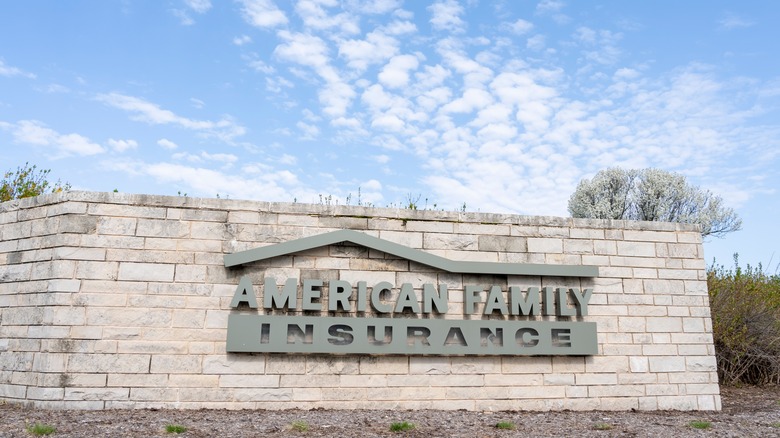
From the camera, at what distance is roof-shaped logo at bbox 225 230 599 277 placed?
300 inches

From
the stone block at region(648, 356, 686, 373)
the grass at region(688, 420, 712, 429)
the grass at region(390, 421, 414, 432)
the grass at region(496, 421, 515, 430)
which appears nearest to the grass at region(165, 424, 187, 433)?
the grass at region(390, 421, 414, 432)

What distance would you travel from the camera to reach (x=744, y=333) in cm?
1209

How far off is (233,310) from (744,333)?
10074 millimetres

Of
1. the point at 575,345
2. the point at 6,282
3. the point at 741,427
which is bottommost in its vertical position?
the point at 741,427

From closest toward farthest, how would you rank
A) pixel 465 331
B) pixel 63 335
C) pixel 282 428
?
pixel 282 428 → pixel 63 335 → pixel 465 331

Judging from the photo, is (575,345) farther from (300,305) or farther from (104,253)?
(104,253)

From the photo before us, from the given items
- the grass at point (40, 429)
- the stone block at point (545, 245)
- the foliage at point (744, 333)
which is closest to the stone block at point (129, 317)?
the grass at point (40, 429)

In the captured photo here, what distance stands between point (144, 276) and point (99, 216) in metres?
Result: 0.96

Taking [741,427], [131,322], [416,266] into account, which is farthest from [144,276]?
[741,427]

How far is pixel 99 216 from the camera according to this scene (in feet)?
24.9

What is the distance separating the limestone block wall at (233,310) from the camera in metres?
7.32

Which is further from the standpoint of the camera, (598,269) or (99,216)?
(598,269)

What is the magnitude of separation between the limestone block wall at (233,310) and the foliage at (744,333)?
4.06 meters

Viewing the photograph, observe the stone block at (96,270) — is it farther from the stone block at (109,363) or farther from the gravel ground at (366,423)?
the gravel ground at (366,423)
